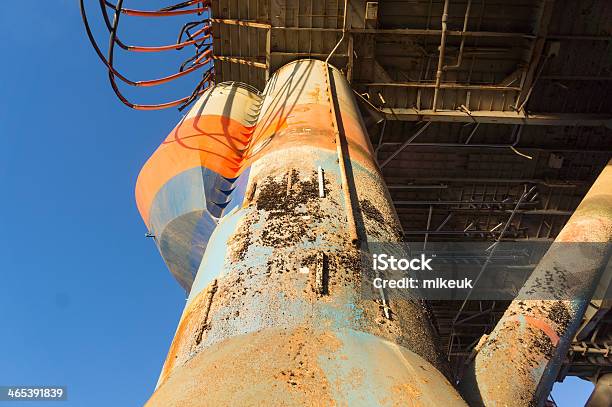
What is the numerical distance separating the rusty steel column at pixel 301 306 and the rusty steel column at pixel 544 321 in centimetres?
66

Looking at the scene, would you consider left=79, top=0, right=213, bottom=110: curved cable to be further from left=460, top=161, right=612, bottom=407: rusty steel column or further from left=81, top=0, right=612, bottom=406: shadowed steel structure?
left=460, top=161, right=612, bottom=407: rusty steel column

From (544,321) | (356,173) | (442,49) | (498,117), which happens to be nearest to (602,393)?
(498,117)

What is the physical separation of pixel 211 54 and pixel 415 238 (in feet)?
25.3

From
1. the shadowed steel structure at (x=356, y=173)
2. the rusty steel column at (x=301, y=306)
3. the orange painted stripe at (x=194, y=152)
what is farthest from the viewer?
the orange painted stripe at (x=194, y=152)

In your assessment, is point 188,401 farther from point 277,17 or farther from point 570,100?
point 570,100

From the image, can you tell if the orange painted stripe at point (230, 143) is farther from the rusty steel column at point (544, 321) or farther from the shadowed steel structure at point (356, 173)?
the rusty steel column at point (544, 321)

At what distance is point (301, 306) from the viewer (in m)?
4.02

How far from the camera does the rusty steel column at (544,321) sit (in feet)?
15.0

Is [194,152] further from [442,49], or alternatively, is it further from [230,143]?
[442,49]

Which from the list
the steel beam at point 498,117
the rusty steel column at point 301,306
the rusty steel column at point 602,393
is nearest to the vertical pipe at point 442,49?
the steel beam at point 498,117

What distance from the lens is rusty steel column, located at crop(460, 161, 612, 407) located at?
15.0ft

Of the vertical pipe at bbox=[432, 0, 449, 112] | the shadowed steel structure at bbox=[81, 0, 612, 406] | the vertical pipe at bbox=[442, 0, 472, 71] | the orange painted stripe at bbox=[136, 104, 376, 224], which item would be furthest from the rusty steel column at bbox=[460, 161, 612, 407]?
the vertical pipe at bbox=[442, 0, 472, 71]

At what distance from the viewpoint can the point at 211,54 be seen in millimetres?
12000

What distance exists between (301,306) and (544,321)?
9.88ft
